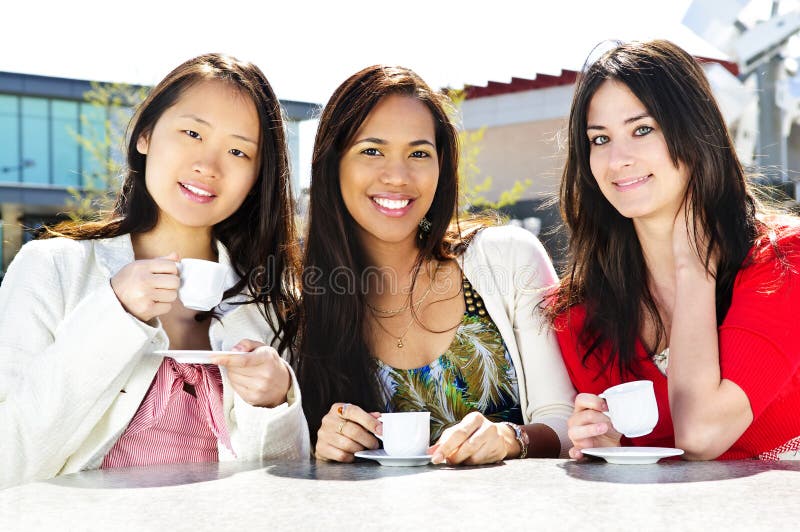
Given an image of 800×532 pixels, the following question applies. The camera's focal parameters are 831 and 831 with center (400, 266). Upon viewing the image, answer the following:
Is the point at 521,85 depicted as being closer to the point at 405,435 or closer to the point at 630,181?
the point at 630,181

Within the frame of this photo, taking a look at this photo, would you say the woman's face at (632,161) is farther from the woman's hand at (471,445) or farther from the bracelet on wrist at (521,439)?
the woman's hand at (471,445)

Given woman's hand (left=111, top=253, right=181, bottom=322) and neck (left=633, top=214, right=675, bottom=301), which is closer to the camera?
woman's hand (left=111, top=253, right=181, bottom=322)

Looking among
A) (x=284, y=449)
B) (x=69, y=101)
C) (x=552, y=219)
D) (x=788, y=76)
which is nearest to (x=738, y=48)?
(x=788, y=76)

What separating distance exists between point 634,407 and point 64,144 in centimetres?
2739

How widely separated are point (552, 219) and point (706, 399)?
1261cm

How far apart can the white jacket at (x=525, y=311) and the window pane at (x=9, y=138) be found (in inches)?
987

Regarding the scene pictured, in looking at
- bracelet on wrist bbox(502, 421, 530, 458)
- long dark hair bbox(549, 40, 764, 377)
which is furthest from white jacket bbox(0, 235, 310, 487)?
long dark hair bbox(549, 40, 764, 377)

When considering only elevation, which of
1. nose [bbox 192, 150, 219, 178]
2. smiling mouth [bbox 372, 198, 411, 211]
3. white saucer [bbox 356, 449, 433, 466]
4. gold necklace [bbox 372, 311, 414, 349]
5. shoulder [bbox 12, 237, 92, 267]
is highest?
nose [bbox 192, 150, 219, 178]

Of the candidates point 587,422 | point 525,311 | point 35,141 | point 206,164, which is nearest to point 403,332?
point 525,311

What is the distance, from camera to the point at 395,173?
3102 millimetres

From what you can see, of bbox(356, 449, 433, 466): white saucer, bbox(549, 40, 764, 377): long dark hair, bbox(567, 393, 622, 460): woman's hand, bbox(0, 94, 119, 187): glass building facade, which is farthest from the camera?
bbox(0, 94, 119, 187): glass building facade

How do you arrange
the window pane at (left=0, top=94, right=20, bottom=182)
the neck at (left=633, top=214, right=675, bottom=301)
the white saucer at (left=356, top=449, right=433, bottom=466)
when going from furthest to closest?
the window pane at (left=0, top=94, right=20, bottom=182)
the neck at (left=633, top=214, right=675, bottom=301)
the white saucer at (left=356, top=449, right=433, bottom=466)

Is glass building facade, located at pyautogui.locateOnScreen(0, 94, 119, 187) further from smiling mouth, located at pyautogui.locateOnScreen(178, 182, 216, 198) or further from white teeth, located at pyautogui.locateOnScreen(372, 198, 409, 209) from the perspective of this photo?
smiling mouth, located at pyautogui.locateOnScreen(178, 182, 216, 198)

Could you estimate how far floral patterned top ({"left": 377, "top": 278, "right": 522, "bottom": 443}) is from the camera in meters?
3.09
